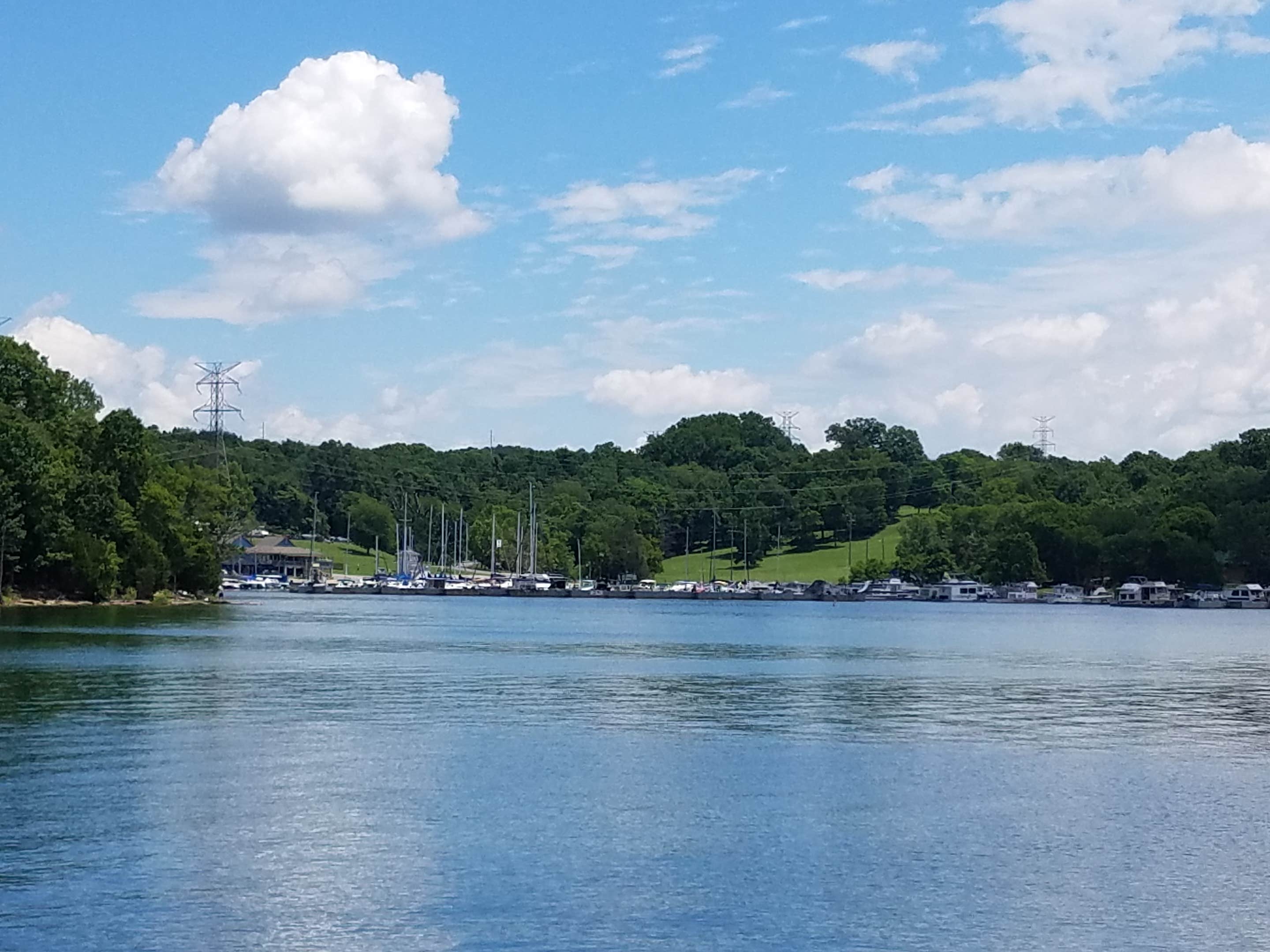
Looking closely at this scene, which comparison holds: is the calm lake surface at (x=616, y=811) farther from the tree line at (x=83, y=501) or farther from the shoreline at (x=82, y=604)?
the shoreline at (x=82, y=604)

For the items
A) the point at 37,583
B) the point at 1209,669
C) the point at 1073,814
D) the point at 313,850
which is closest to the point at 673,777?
the point at 1073,814

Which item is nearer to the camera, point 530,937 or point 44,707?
point 530,937

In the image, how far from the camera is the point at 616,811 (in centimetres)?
3328

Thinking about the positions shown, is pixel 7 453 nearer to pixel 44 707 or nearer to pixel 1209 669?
pixel 44 707

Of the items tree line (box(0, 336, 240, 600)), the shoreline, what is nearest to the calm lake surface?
tree line (box(0, 336, 240, 600))

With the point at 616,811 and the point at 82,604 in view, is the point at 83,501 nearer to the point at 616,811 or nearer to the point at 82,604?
the point at 82,604

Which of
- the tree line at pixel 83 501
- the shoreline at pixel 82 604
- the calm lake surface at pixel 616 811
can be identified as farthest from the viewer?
the shoreline at pixel 82 604

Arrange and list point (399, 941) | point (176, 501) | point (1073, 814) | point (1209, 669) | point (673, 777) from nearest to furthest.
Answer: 1. point (399, 941)
2. point (1073, 814)
3. point (673, 777)
4. point (1209, 669)
5. point (176, 501)

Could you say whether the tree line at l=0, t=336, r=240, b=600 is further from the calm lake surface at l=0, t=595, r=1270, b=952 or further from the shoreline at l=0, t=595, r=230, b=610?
the calm lake surface at l=0, t=595, r=1270, b=952

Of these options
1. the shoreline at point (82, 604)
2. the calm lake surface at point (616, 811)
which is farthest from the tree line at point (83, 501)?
the calm lake surface at point (616, 811)

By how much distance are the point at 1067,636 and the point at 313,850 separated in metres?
106

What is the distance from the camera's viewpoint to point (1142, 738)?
48312 millimetres

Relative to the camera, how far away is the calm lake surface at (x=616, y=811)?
2388 cm

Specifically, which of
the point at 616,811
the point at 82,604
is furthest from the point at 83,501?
the point at 616,811
